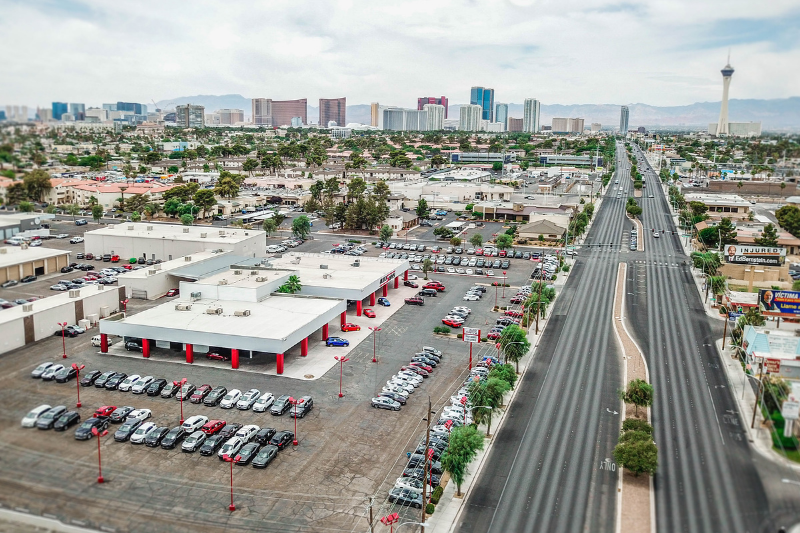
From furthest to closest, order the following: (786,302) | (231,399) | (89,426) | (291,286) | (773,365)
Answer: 1. (291,286)
2. (786,302)
3. (773,365)
4. (231,399)
5. (89,426)

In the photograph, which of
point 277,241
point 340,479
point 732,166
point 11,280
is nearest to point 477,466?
point 340,479

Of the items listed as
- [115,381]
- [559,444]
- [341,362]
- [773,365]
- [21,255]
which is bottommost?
[559,444]

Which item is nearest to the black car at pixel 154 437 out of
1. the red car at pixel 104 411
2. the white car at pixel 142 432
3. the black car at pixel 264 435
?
the white car at pixel 142 432

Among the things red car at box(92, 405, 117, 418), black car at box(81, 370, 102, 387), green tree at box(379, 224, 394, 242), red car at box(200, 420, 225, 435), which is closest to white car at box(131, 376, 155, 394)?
black car at box(81, 370, 102, 387)

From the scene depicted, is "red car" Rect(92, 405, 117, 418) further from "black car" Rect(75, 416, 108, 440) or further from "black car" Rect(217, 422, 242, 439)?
"black car" Rect(217, 422, 242, 439)

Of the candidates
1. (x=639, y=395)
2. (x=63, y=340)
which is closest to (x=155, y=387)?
(x=63, y=340)

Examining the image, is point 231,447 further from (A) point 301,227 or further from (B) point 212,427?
(A) point 301,227

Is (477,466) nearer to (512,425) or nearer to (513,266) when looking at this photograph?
(512,425)
